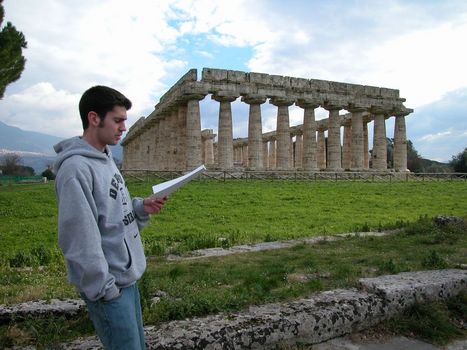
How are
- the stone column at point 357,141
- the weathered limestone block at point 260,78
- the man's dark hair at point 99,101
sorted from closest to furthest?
the man's dark hair at point 99,101, the weathered limestone block at point 260,78, the stone column at point 357,141

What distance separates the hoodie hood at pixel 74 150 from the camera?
2.74m

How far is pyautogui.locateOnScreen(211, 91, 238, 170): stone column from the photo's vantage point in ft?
120

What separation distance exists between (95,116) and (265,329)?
2329 mm

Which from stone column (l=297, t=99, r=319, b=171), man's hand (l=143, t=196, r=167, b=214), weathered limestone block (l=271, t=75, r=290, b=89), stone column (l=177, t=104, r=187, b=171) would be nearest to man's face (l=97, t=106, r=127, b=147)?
man's hand (l=143, t=196, r=167, b=214)

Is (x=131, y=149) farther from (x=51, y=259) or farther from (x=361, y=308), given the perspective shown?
(x=361, y=308)

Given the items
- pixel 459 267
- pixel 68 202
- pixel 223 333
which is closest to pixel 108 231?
pixel 68 202

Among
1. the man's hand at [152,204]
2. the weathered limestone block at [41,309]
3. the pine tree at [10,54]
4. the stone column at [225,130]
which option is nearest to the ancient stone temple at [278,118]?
the stone column at [225,130]

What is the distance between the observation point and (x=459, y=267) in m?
6.10

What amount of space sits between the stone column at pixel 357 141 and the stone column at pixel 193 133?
1710 cm

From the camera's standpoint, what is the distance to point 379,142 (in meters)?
45.9

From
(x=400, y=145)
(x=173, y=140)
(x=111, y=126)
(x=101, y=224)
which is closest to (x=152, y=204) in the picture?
(x=101, y=224)

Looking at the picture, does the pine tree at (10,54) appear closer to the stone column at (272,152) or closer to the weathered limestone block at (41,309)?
the weathered limestone block at (41,309)

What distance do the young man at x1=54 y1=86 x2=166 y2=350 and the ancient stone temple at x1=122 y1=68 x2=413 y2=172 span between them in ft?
108

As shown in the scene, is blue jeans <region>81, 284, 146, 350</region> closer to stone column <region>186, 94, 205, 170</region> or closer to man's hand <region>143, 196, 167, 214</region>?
A: man's hand <region>143, 196, 167, 214</region>
